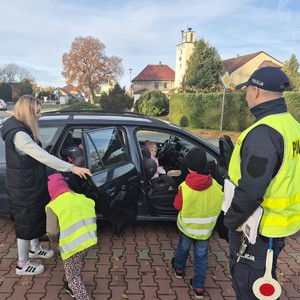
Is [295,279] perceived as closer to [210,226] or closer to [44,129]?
[210,226]

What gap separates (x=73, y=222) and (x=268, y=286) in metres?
1.47

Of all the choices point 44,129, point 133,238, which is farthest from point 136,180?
point 44,129

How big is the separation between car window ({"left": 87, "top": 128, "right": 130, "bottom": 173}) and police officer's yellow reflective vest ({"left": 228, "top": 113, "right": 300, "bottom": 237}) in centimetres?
160

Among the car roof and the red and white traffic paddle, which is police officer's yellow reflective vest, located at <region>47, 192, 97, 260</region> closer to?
the red and white traffic paddle

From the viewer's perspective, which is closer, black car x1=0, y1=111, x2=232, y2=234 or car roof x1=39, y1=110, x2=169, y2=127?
black car x1=0, y1=111, x2=232, y2=234

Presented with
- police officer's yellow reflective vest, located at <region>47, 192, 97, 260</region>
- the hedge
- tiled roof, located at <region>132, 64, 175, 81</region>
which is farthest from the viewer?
tiled roof, located at <region>132, 64, 175, 81</region>

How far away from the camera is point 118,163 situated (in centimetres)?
332

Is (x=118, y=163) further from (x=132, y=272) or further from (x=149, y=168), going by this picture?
(x=132, y=272)

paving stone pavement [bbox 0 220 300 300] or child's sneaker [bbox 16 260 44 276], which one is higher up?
child's sneaker [bbox 16 260 44 276]

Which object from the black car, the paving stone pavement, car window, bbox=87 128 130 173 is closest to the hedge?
the paving stone pavement

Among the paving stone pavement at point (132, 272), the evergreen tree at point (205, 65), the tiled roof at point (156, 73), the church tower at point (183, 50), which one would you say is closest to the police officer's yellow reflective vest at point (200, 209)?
the paving stone pavement at point (132, 272)

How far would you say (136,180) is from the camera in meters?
3.41

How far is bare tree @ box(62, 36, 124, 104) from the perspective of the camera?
167 ft

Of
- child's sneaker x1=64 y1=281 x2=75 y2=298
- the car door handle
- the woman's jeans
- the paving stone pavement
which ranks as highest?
the car door handle
